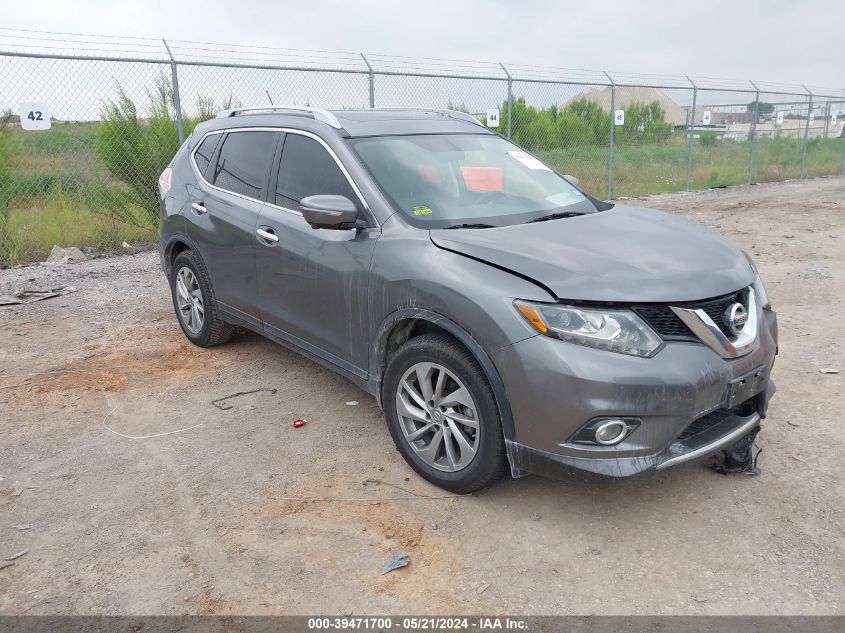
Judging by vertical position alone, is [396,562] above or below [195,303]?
below

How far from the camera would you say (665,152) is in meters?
19.6

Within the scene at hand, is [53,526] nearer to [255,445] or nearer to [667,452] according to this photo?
[255,445]

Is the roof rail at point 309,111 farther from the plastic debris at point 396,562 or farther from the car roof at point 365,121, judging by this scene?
the plastic debris at point 396,562

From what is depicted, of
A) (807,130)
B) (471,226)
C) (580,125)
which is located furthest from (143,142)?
(807,130)

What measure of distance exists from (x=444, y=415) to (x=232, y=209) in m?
2.30

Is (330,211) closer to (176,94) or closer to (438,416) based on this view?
(438,416)

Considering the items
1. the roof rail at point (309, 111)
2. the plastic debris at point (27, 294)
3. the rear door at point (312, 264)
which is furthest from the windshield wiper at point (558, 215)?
the plastic debris at point (27, 294)

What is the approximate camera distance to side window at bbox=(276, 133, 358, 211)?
386 centimetres

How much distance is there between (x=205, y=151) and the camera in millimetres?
5223

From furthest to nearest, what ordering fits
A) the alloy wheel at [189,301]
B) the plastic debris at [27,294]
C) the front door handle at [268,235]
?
the plastic debris at [27,294], the alloy wheel at [189,301], the front door handle at [268,235]

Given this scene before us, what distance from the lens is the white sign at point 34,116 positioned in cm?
828

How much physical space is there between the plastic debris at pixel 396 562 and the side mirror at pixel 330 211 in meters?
1.65

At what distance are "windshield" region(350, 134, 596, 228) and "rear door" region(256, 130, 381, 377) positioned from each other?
0.77ft

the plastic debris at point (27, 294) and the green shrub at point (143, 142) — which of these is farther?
the green shrub at point (143, 142)
